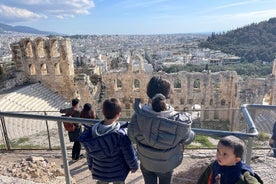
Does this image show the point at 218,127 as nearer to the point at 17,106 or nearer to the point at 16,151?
the point at 17,106

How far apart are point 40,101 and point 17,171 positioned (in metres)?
16.1

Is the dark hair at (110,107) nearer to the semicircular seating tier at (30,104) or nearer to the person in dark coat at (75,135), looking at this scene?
the person in dark coat at (75,135)

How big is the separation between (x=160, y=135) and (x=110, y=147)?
692 mm

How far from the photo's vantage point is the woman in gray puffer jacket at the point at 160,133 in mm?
3078

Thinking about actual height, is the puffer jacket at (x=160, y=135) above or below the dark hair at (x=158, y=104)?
below

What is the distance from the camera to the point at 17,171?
518cm

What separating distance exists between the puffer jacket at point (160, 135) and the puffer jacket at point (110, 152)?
0.54 feet

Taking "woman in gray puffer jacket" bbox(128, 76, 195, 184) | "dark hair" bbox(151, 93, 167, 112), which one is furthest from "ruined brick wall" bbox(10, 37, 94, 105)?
"dark hair" bbox(151, 93, 167, 112)

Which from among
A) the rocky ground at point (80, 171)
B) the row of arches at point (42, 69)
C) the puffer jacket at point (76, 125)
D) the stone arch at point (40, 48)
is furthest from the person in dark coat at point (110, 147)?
the stone arch at point (40, 48)

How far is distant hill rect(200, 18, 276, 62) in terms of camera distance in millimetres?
67938

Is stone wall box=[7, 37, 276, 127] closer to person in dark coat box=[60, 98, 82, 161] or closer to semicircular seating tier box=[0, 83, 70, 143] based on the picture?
semicircular seating tier box=[0, 83, 70, 143]

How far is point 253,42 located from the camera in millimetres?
81438

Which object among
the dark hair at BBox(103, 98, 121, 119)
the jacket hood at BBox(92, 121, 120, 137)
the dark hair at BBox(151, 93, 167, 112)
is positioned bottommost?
the jacket hood at BBox(92, 121, 120, 137)

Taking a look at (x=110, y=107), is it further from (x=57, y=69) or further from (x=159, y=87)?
(x=57, y=69)
